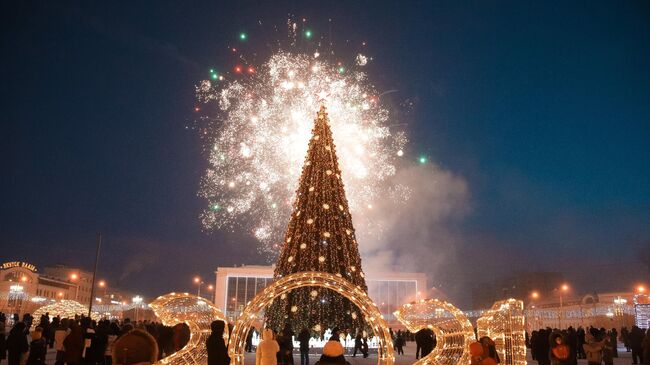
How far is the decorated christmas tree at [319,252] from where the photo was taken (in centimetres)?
1842

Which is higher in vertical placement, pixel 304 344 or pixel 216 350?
pixel 216 350

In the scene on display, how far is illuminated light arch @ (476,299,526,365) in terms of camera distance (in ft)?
35.4

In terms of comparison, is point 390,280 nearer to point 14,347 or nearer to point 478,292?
point 14,347

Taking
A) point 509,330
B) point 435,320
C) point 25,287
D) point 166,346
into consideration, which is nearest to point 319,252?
point 166,346

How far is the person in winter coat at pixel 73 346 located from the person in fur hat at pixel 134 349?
911cm

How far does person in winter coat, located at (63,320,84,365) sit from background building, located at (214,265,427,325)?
118 ft

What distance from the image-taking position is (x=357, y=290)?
1080 cm

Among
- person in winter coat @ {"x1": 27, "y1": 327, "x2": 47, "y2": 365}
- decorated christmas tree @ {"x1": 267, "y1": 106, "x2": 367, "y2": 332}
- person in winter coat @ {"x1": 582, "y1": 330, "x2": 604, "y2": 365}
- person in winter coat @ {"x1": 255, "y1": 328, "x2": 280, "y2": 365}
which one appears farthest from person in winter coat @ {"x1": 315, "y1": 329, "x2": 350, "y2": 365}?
decorated christmas tree @ {"x1": 267, "y1": 106, "x2": 367, "y2": 332}

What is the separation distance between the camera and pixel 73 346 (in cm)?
1160

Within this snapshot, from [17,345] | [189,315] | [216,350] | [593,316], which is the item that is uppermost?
[593,316]

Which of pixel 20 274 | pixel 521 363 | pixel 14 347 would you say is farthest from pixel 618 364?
pixel 20 274

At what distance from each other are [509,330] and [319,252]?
338 inches

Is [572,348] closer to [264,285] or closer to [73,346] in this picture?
[73,346]

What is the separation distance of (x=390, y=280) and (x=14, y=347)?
4063 cm
